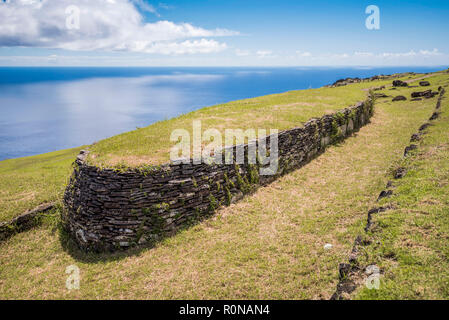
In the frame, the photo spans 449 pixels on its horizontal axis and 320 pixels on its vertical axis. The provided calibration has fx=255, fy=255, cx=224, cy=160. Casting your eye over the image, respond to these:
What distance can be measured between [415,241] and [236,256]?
16.8 feet

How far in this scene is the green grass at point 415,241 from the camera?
514 centimetres

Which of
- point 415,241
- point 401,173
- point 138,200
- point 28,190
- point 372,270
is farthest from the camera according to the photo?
point 28,190

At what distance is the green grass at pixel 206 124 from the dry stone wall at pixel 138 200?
0.75m

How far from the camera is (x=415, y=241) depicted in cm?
636

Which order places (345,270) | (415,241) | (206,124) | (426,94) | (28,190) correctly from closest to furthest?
(415,241), (345,270), (28,190), (206,124), (426,94)

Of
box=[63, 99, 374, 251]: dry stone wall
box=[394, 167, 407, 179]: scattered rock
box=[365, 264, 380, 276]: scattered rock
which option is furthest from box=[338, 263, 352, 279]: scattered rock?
box=[394, 167, 407, 179]: scattered rock

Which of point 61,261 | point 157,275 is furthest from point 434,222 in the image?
point 61,261

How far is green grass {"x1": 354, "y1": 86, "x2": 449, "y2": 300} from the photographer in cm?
514

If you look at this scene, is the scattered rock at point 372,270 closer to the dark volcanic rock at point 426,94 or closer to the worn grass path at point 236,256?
the worn grass path at point 236,256

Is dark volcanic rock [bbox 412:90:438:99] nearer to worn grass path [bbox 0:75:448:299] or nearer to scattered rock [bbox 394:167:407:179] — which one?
worn grass path [bbox 0:75:448:299]

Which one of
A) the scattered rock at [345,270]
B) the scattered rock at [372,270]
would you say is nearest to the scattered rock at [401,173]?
the scattered rock at [345,270]

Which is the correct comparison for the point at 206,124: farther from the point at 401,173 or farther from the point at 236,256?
the point at 401,173

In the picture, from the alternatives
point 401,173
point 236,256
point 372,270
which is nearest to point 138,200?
point 236,256
